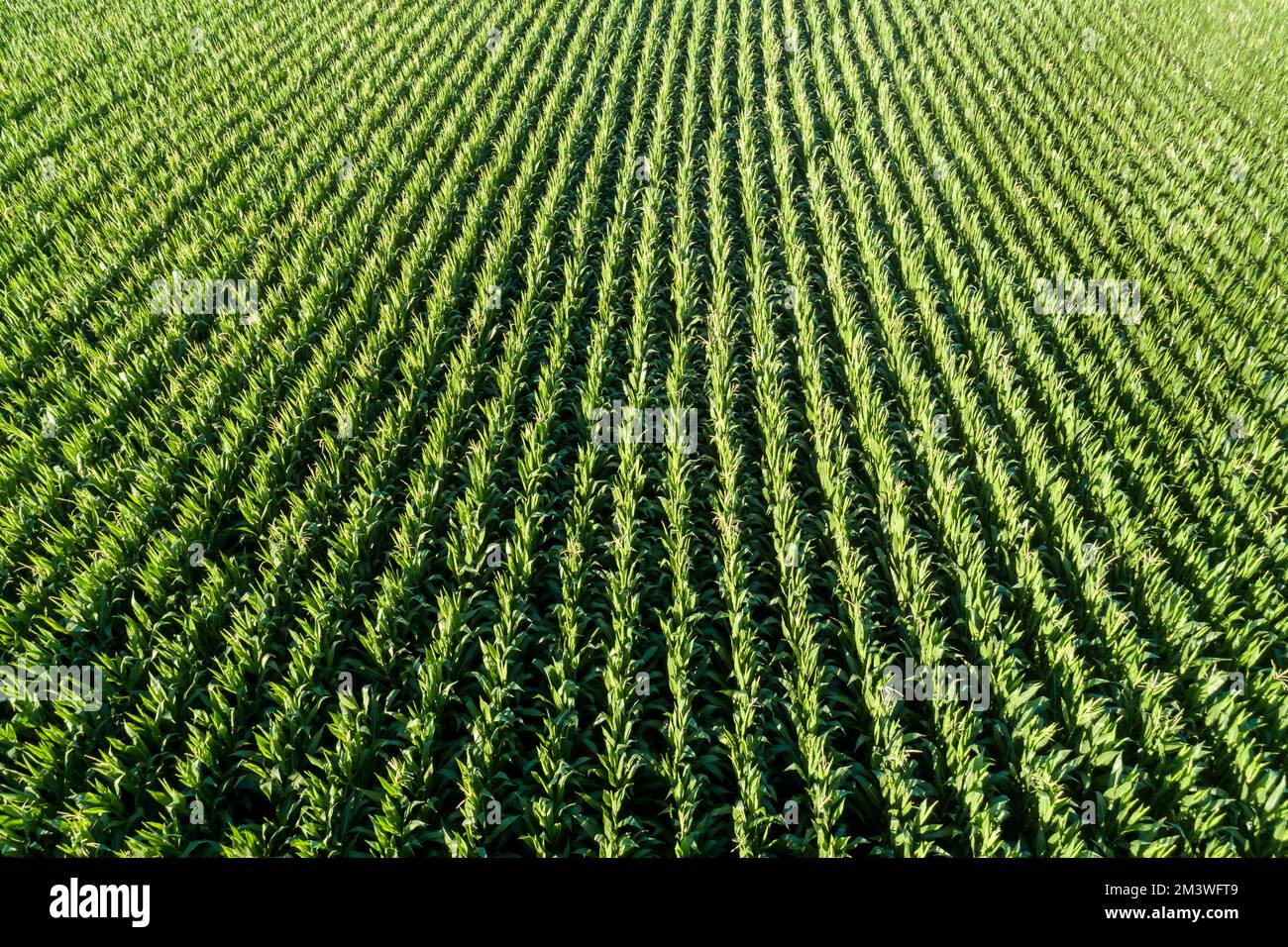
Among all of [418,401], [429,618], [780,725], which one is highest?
[418,401]

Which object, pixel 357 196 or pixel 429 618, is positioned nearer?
pixel 429 618

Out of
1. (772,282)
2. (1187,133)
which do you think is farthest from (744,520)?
(1187,133)

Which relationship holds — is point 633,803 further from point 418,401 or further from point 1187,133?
point 1187,133

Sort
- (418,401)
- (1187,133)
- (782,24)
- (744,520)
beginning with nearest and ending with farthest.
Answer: (744,520) → (418,401) → (1187,133) → (782,24)
